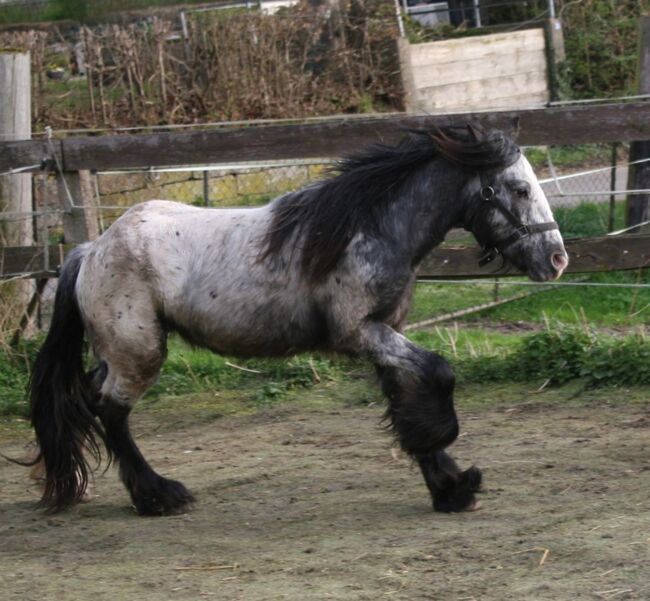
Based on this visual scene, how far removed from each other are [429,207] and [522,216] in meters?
0.41

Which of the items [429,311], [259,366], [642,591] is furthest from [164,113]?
[642,591]

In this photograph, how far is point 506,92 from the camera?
1902 centimetres

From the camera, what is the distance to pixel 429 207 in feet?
16.9

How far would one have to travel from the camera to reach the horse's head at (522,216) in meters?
5.04

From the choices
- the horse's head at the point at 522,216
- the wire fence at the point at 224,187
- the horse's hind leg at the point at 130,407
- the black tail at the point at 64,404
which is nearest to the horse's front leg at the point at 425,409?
the horse's head at the point at 522,216

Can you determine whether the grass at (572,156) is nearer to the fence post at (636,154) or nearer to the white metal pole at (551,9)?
the white metal pole at (551,9)

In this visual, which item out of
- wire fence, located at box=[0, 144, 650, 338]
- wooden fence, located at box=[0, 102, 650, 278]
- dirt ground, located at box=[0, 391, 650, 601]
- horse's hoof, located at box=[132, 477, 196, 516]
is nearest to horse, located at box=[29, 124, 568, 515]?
horse's hoof, located at box=[132, 477, 196, 516]

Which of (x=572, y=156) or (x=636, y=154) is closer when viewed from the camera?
(x=636, y=154)

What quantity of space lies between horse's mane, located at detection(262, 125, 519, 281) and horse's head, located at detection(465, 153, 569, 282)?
0.21 feet

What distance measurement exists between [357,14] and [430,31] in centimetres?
398

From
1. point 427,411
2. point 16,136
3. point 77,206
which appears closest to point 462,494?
point 427,411

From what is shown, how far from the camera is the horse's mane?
199 inches

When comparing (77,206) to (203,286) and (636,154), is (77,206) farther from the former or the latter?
(636,154)

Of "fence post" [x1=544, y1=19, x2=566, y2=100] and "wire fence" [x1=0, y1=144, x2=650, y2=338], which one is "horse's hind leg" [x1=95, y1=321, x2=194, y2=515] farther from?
"fence post" [x1=544, y1=19, x2=566, y2=100]
